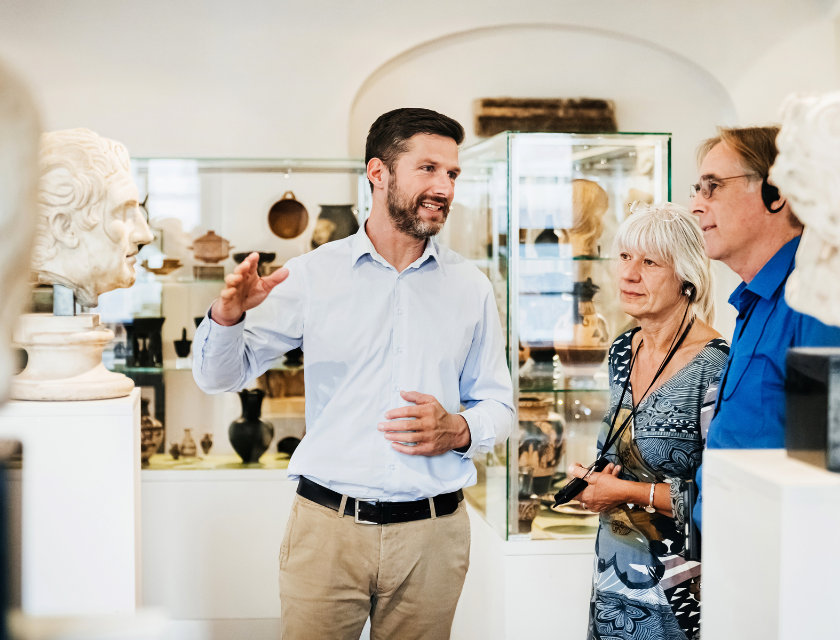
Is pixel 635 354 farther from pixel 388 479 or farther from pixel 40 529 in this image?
pixel 40 529

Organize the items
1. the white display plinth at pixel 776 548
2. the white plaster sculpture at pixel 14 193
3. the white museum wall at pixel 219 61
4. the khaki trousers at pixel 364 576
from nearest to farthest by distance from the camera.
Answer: the white plaster sculpture at pixel 14 193
the white display plinth at pixel 776 548
the khaki trousers at pixel 364 576
the white museum wall at pixel 219 61

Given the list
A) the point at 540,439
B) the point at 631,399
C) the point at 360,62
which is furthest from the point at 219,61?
the point at 631,399

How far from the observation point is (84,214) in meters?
2.33

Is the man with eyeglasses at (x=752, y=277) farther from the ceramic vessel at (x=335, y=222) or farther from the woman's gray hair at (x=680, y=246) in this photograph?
the ceramic vessel at (x=335, y=222)

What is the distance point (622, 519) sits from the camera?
2090 mm

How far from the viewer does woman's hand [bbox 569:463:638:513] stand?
81.3 inches

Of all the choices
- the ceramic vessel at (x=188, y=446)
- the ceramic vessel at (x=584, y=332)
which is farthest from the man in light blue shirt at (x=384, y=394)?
the ceramic vessel at (x=188, y=446)

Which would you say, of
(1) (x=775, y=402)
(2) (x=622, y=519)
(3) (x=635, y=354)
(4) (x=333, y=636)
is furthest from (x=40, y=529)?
(1) (x=775, y=402)

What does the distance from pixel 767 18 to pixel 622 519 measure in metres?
3.60

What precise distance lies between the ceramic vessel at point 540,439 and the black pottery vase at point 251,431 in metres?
1.46

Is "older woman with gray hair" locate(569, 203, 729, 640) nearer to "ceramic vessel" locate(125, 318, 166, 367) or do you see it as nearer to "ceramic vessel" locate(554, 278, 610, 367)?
"ceramic vessel" locate(554, 278, 610, 367)

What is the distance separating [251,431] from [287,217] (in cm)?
114

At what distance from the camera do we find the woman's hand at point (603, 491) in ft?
6.77

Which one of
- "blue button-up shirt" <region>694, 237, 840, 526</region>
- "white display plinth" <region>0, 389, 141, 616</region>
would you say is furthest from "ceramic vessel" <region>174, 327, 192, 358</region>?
"blue button-up shirt" <region>694, 237, 840, 526</region>
